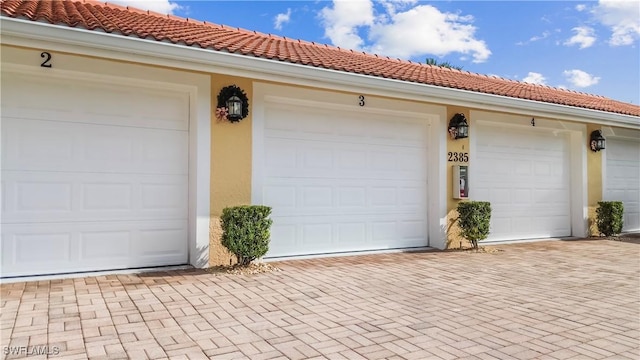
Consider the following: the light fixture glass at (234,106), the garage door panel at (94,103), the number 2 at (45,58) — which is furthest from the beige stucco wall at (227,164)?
the number 2 at (45,58)

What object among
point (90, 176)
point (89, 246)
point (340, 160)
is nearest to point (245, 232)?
point (89, 246)

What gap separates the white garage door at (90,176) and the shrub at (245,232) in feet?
2.84

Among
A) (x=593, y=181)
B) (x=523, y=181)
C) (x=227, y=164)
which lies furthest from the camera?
(x=593, y=181)

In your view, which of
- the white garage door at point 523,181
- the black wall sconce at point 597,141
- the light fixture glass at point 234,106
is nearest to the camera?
the light fixture glass at point 234,106

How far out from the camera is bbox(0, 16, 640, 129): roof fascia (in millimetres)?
4605

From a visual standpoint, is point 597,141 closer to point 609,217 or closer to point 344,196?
point 609,217

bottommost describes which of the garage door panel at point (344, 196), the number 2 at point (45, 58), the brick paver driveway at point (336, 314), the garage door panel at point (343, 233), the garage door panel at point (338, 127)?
the brick paver driveway at point (336, 314)

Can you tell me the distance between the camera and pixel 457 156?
26.9 ft

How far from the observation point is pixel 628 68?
1047 cm

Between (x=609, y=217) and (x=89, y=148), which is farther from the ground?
(x=89, y=148)

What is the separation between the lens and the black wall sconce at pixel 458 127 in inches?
315

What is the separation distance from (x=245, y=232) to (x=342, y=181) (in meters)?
2.30

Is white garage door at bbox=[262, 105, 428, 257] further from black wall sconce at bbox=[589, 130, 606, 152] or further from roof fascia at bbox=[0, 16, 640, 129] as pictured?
black wall sconce at bbox=[589, 130, 606, 152]

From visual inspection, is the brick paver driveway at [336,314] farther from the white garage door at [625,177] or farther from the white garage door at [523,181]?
the white garage door at [625,177]
